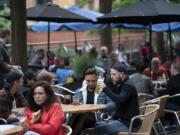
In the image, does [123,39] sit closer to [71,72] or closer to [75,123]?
[71,72]

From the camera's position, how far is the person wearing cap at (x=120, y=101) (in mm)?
8547

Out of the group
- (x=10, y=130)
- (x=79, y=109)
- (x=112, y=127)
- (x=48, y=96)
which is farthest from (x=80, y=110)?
(x=10, y=130)

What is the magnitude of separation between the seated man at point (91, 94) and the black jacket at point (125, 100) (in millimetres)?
758

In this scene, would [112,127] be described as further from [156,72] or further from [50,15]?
[50,15]

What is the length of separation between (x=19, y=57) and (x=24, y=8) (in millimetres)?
1065

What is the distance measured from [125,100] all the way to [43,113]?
1.64m

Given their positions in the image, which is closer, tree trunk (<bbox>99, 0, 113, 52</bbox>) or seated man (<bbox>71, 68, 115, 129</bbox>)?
seated man (<bbox>71, 68, 115, 129</bbox>)

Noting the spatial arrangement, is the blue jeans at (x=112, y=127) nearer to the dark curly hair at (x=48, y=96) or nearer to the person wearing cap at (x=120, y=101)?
the person wearing cap at (x=120, y=101)

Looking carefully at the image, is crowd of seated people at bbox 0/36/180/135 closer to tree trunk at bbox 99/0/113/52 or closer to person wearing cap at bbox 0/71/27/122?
person wearing cap at bbox 0/71/27/122

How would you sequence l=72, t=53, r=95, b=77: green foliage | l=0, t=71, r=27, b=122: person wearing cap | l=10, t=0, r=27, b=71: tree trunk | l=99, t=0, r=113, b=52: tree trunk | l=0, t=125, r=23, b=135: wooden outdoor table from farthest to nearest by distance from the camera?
l=99, t=0, r=113, b=52: tree trunk
l=72, t=53, r=95, b=77: green foliage
l=10, t=0, r=27, b=71: tree trunk
l=0, t=71, r=27, b=122: person wearing cap
l=0, t=125, r=23, b=135: wooden outdoor table

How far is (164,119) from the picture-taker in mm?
12398

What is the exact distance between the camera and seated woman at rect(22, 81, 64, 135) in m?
7.06

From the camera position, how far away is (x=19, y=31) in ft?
43.3

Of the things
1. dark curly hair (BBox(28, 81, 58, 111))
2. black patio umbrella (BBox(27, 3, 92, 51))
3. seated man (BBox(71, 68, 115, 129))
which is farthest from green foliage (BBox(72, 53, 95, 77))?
dark curly hair (BBox(28, 81, 58, 111))
